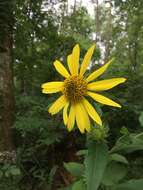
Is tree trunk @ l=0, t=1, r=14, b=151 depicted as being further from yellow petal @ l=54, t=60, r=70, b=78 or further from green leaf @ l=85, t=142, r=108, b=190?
green leaf @ l=85, t=142, r=108, b=190

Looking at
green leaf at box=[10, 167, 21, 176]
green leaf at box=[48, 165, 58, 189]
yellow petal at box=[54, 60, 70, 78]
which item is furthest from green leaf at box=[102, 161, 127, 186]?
green leaf at box=[48, 165, 58, 189]

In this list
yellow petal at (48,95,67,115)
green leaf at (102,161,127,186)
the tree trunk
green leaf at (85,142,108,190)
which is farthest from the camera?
the tree trunk

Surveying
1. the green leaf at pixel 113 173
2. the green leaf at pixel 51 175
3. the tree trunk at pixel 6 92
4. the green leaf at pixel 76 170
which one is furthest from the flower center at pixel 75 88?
the tree trunk at pixel 6 92

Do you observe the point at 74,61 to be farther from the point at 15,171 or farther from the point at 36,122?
the point at 36,122

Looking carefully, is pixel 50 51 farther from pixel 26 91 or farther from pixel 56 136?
pixel 56 136

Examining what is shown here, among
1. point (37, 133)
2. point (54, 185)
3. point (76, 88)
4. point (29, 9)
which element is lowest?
point (54, 185)

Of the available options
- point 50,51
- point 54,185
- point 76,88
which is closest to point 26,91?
point 50,51
